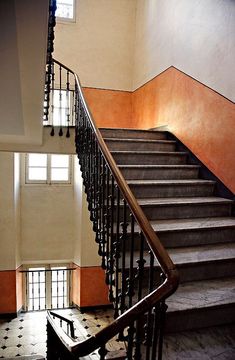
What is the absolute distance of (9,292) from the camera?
6688mm

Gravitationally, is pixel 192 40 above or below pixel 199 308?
above

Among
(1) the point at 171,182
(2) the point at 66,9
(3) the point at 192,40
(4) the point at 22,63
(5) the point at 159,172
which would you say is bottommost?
(1) the point at 171,182

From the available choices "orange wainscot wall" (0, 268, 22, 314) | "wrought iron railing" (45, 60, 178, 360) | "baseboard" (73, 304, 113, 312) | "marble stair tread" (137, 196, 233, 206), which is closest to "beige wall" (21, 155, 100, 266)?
"orange wainscot wall" (0, 268, 22, 314)

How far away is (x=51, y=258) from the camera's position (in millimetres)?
7672

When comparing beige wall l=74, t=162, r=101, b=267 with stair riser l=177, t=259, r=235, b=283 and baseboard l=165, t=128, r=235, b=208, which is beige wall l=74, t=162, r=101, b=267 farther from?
stair riser l=177, t=259, r=235, b=283

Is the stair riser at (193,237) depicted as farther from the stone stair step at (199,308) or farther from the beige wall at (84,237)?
the beige wall at (84,237)

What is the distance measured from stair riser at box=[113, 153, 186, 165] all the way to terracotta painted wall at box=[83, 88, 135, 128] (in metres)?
3.00

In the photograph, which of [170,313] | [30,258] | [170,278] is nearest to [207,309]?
[170,313]

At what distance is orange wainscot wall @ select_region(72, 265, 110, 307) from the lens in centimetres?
695

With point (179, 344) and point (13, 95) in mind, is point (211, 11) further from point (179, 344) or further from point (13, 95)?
point (179, 344)

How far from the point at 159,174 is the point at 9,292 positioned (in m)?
4.97

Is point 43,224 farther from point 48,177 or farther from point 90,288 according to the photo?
point 90,288

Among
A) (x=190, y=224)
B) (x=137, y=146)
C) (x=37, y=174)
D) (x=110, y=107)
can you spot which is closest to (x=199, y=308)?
(x=190, y=224)

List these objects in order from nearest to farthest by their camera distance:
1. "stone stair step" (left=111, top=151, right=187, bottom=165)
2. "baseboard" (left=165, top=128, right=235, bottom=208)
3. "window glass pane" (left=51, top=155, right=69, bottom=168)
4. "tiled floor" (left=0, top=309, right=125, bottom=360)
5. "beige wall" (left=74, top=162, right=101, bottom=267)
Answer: "baseboard" (left=165, top=128, right=235, bottom=208) < "stone stair step" (left=111, top=151, right=187, bottom=165) < "tiled floor" (left=0, top=309, right=125, bottom=360) < "beige wall" (left=74, top=162, right=101, bottom=267) < "window glass pane" (left=51, top=155, right=69, bottom=168)
